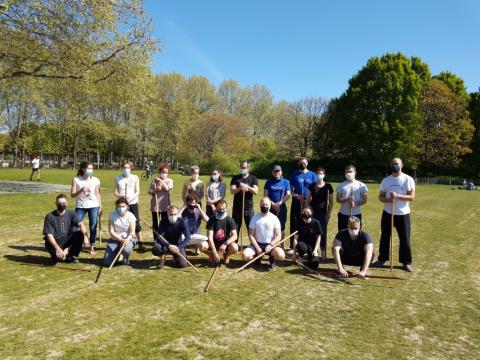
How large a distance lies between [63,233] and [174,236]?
85.2 inches

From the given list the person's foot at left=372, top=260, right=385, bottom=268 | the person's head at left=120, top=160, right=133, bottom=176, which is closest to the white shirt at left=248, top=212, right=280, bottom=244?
the person's foot at left=372, top=260, right=385, bottom=268

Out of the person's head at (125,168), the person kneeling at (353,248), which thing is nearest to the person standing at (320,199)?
the person kneeling at (353,248)

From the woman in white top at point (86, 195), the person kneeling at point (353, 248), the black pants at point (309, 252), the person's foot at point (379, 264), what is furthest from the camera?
the woman in white top at point (86, 195)

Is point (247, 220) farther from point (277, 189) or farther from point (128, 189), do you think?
point (128, 189)

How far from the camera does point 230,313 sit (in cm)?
528

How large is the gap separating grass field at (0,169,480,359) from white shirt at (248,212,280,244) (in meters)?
0.72

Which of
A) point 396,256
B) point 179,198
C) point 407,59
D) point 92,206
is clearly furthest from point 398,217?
point 407,59

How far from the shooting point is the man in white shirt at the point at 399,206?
7879 millimetres

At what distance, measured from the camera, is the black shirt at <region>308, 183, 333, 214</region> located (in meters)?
8.33

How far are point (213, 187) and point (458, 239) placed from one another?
300 inches

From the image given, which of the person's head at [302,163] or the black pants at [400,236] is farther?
the person's head at [302,163]

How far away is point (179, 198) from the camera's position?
1970 cm

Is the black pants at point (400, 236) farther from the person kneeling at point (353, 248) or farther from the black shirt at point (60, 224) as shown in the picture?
the black shirt at point (60, 224)

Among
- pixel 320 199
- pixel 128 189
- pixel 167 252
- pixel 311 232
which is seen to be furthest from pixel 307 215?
pixel 128 189
